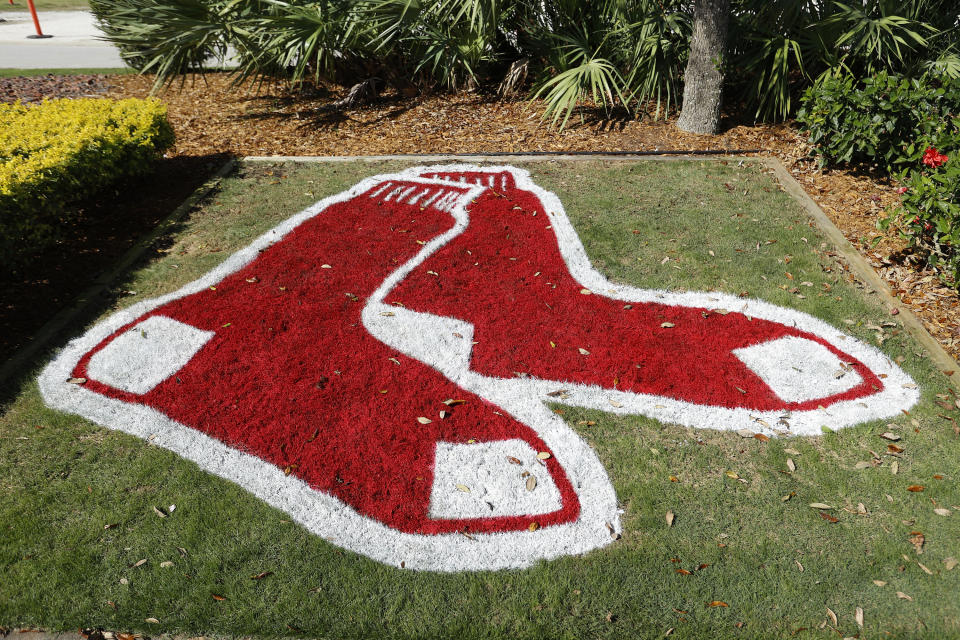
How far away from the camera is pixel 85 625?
110 inches

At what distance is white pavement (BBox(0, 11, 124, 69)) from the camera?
1277 cm

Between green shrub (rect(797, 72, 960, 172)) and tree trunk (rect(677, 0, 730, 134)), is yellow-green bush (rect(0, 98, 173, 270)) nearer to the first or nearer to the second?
tree trunk (rect(677, 0, 730, 134))

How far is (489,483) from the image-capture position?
3477mm

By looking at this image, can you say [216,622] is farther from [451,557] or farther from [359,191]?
[359,191]

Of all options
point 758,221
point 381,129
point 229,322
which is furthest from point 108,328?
point 758,221

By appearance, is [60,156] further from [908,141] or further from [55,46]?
[55,46]

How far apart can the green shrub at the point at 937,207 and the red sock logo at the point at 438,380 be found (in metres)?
1.21

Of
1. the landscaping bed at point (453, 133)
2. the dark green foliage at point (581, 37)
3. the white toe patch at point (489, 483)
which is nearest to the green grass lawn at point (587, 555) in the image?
the white toe patch at point (489, 483)

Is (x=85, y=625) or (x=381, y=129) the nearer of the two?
(x=85, y=625)

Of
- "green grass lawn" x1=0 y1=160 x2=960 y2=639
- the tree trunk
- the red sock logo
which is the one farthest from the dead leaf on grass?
the tree trunk

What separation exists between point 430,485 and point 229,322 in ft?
7.35

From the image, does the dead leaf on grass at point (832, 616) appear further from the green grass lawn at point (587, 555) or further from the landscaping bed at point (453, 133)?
the landscaping bed at point (453, 133)

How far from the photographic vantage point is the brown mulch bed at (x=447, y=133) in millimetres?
6855

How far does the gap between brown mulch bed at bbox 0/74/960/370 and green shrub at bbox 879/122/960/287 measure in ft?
2.42
